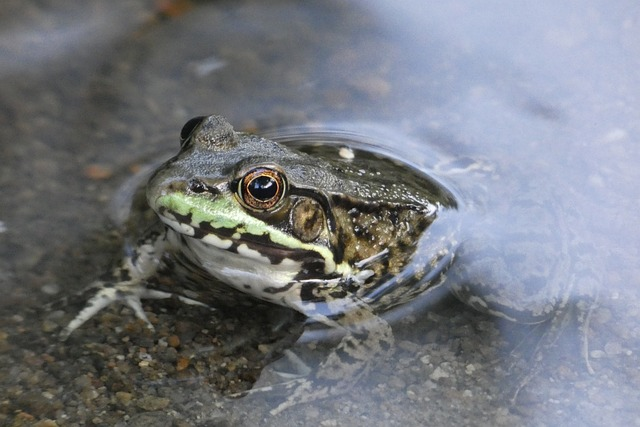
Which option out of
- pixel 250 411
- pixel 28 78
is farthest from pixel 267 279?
pixel 28 78

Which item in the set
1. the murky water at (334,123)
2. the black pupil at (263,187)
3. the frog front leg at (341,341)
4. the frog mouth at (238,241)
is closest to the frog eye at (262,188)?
the black pupil at (263,187)

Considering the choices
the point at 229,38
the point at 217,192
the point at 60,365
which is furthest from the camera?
the point at 229,38

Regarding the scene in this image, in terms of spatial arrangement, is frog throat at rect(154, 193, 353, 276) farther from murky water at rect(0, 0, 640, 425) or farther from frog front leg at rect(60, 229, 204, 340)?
frog front leg at rect(60, 229, 204, 340)

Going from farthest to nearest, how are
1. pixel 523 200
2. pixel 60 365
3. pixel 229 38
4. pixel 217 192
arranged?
pixel 229 38, pixel 523 200, pixel 60 365, pixel 217 192

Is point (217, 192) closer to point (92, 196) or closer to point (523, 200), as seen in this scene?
point (92, 196)

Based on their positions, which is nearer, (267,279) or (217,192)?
(217,192)

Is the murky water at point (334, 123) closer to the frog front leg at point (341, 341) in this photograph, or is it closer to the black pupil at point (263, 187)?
the frog front leg at point (341, 341)

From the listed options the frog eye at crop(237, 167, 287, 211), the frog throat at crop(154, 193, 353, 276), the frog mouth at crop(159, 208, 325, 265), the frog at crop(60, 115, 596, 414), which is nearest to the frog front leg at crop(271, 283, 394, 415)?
the frog at crop(60, 115, 596, 414)
